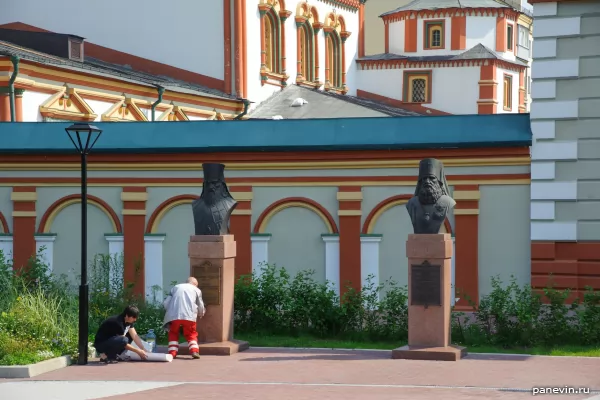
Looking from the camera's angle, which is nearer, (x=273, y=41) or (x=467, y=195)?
(x=467, y=195)

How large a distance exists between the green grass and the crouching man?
1582mm

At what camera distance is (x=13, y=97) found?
3180cm

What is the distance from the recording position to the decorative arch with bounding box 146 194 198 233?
24594 mm

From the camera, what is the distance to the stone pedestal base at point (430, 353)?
18.3 m

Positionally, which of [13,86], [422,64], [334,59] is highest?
→ [422,64]

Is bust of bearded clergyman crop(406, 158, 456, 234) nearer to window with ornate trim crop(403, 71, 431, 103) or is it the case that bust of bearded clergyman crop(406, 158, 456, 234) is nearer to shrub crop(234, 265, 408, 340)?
shrub crop(234, 265, 408, 340)

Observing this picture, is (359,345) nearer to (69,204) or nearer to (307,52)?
(69,204)

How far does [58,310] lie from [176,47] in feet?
80.0

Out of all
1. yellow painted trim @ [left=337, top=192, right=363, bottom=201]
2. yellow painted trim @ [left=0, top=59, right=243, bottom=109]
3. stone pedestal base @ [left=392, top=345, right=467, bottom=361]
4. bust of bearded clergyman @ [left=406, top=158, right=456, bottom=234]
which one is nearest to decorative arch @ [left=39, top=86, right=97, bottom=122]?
yellow painted trim @ [left=0, top=59, right=243, bottom=109]

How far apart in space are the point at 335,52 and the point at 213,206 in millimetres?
35440

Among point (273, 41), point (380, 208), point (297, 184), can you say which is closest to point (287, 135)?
point (297, 184)

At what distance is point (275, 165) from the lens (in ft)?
79.0

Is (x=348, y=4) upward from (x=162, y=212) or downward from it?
upward

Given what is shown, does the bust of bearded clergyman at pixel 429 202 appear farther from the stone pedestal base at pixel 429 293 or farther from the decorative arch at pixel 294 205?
the decorative arch at pixel 294 205
